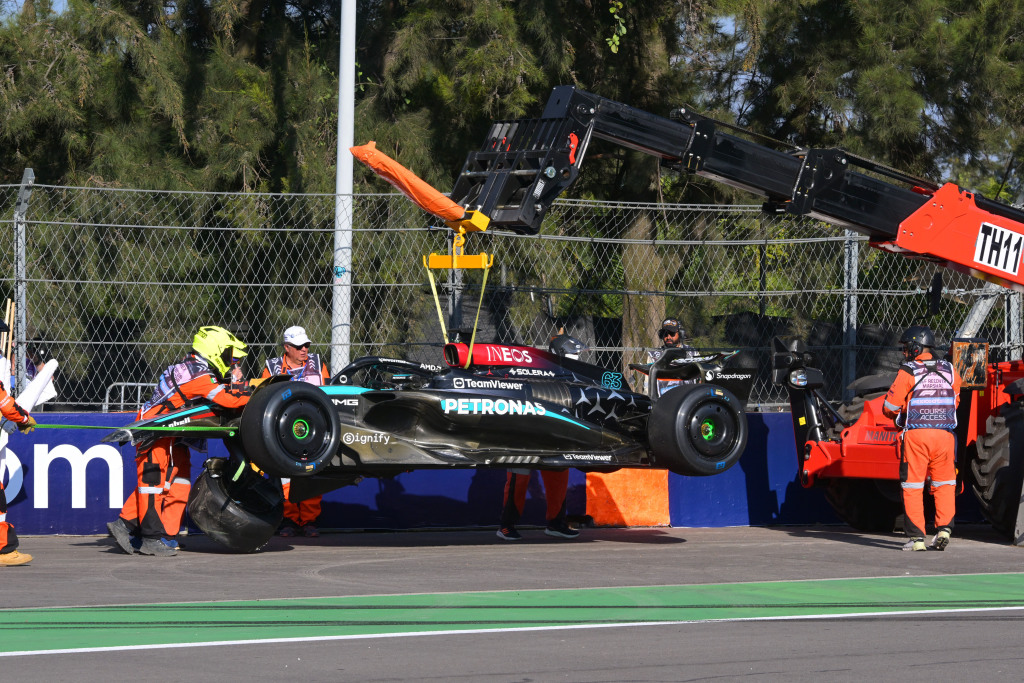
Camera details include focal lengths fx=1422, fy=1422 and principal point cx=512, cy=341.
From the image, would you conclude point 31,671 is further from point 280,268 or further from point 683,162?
point 280,268

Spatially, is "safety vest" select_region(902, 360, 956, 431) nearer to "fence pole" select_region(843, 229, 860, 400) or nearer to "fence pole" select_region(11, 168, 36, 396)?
"fence pole" select_region(843, 229, 860, 400)

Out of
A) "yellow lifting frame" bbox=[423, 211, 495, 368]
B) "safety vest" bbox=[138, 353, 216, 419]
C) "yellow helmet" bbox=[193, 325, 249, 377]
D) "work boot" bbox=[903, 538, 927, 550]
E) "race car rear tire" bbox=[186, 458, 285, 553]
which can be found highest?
"yellow lifting frame" bbox=[423, 211, 495, 368]

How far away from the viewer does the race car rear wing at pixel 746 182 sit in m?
10.8

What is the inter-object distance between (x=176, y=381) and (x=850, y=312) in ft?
22.6

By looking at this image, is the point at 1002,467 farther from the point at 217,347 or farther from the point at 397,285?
the point at 217,347

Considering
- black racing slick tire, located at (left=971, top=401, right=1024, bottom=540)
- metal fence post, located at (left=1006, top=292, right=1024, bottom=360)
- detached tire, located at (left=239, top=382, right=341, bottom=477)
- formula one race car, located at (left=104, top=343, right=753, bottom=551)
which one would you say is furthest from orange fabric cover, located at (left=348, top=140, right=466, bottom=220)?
metal fence post, located at (left=1006, top=292, right=1024, bottom=360)

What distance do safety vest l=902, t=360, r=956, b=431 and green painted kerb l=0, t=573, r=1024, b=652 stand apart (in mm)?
2033

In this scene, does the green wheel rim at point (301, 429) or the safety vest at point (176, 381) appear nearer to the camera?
the green wheel rim at point (301, 429)

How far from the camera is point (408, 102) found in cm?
1916

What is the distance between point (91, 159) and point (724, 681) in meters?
14.3

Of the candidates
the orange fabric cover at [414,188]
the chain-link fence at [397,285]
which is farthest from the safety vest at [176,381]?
the orange fabric cover at [414,188]

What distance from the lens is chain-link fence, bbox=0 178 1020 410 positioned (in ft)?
42.0

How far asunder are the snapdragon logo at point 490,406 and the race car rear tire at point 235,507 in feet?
5.08

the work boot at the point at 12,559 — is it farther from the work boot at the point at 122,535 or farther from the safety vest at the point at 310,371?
the safety vest at the point at 310,371
